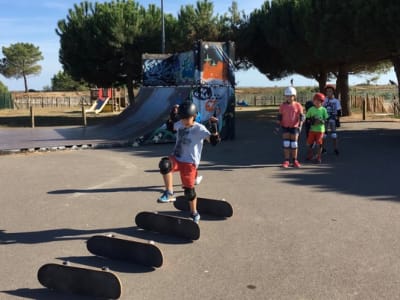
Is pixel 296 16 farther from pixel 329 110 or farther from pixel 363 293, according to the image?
pixel 363 293

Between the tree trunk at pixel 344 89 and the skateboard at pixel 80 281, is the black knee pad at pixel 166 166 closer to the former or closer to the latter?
the skateboard at pixel 80 281

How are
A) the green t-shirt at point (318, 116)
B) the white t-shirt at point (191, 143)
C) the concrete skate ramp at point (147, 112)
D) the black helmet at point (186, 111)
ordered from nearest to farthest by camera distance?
the black helmet at point (186, 111), the white t-shirt at point (191, 143), the green t-shirt at point (318, 116), the concrete skate ramp at point (147, 112)

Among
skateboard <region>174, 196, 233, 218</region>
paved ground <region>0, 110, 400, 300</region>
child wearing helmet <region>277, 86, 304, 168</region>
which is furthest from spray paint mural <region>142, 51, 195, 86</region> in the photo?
skateboard <region>174, 196, 233, 218</region>

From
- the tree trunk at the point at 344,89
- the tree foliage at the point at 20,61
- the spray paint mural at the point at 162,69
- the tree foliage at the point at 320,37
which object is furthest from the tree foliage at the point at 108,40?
the tree foliage at the point at 20,61

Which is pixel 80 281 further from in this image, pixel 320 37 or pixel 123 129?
pixel 320 37

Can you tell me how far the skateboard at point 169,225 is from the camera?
5120 millimetres

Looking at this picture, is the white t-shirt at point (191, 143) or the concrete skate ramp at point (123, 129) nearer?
the white t-shirt at point (191, 143)

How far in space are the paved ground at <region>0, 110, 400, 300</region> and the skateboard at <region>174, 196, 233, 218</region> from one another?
140 millimetres

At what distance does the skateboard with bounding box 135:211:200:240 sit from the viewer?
5.12 m

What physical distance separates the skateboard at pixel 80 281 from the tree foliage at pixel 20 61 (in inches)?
4191

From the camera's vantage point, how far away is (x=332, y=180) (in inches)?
331

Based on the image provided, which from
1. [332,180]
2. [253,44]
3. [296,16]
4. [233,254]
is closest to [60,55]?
[253,44]

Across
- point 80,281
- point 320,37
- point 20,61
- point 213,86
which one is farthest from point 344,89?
point 20,61

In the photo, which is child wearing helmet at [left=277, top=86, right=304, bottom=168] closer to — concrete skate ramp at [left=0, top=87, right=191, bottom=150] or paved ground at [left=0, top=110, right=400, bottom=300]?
paved ground at [left=0, top=110, right=400, bottom=300]
